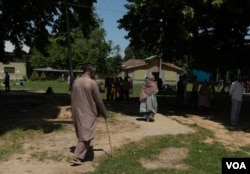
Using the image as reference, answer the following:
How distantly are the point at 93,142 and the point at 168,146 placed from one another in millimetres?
1871

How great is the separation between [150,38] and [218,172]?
11.9 meters

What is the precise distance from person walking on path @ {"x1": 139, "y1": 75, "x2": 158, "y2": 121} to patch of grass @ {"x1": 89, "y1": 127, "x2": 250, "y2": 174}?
230 cm

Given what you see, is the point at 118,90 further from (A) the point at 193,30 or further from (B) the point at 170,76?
(B) the point at 170,76

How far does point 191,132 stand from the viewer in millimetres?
13336

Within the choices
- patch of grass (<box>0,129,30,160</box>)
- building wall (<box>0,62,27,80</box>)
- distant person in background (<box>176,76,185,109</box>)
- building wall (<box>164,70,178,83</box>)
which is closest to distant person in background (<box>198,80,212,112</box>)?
distant person in background (<box>176,76,185,109</box>)

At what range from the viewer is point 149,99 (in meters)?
15.1

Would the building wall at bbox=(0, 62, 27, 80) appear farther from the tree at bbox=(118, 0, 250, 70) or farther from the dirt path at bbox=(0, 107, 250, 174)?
the dirt path at bbox=(0, 107, 250, 174)

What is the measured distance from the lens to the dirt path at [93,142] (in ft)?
31.3

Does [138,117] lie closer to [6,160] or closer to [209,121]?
[209,121]

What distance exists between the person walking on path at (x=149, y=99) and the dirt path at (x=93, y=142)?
369 millimetres

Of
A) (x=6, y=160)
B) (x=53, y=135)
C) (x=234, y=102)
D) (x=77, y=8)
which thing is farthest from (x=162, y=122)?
(x=77, y=8)

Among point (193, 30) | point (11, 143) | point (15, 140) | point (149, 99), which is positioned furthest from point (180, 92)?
point (11, 143)

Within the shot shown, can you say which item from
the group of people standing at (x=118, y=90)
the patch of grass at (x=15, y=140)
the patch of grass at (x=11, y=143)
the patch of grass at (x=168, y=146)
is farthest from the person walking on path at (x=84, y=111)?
the group of people standing at (x=118, y=90)

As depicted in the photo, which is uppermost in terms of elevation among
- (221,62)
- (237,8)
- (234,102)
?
(237,8)
